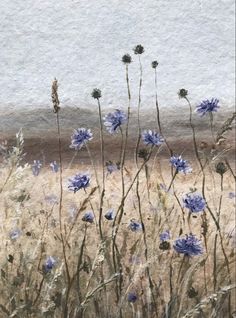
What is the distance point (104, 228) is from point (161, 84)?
75.8 inches

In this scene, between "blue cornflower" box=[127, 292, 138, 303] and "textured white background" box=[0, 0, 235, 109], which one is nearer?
"blue cornflower" box=[127, 292, 138, 303]

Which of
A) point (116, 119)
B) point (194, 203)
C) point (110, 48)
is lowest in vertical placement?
point (194, 203)

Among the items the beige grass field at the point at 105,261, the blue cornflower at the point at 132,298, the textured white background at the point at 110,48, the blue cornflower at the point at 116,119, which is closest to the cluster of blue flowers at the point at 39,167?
the beige grass field at the point at 105,261

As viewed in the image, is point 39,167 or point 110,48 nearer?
point 39,167

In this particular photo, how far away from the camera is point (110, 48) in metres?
4.95

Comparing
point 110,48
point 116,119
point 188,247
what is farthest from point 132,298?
point 110,48

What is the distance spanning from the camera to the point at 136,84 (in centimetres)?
500

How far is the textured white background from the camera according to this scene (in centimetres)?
485

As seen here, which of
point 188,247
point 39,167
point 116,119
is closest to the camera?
point 188,247

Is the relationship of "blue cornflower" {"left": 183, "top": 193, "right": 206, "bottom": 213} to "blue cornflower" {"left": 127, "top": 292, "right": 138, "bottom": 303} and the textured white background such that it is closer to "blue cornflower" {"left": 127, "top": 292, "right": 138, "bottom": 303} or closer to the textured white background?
"blue cornflower" {"left": 127, "top": 292, "right": 138, "bottom": 303}

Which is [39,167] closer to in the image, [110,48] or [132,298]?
[110,48]

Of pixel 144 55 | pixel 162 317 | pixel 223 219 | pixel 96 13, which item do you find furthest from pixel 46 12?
pixel 162 317

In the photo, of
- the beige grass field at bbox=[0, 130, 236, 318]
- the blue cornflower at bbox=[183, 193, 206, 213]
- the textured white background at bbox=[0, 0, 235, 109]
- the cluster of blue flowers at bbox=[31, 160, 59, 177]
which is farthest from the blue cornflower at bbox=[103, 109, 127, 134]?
the textured white background at bbox=[0, 0, 235, 109]

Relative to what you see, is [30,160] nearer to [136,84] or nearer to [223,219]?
[136,84]
